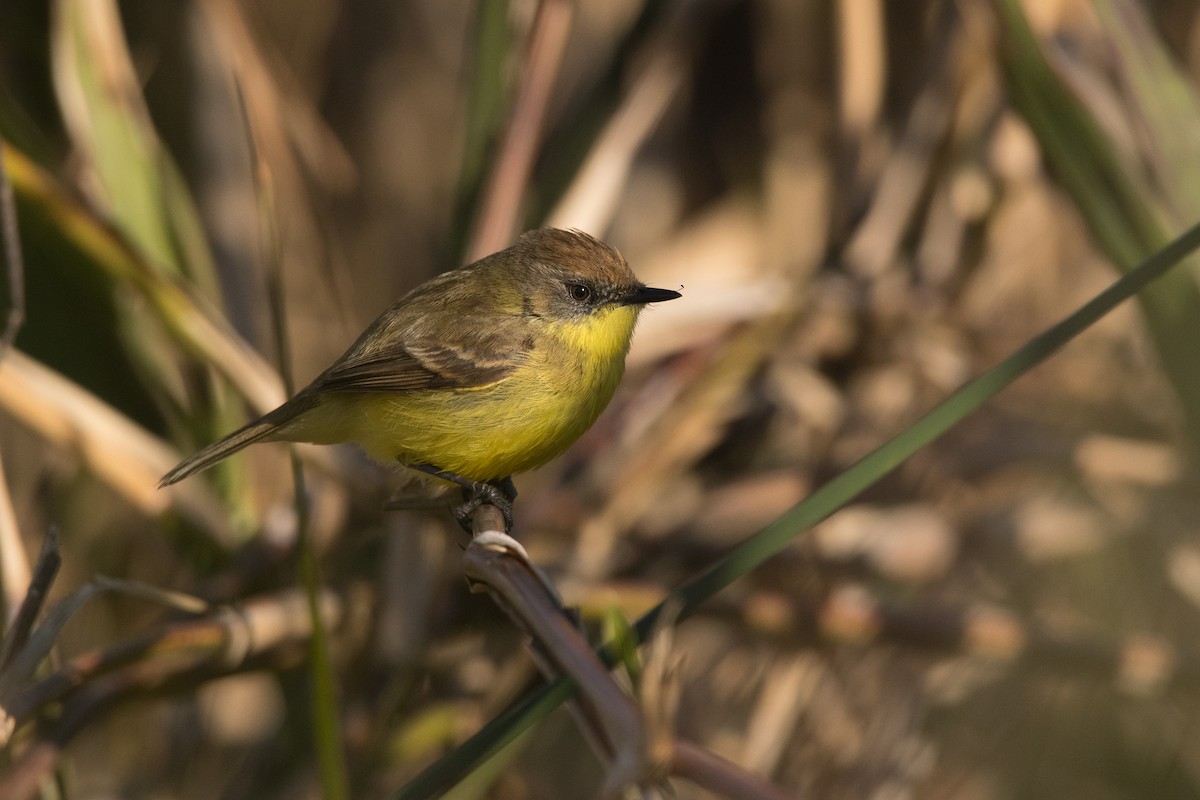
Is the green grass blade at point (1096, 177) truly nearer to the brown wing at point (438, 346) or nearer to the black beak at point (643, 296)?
the black beak at point (643, 296)

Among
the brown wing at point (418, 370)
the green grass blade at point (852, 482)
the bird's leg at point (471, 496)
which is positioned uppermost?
the brown wing at point (418, 370)

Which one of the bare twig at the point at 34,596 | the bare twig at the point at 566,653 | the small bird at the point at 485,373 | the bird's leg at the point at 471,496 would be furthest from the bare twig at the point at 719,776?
the small bird at the point at 485,373

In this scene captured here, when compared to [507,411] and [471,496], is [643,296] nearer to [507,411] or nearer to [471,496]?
[507,411]

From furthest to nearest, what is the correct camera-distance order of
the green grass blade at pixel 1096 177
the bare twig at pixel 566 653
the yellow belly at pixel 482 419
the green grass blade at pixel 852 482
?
1. the yellow belly at pixel 482 419
2. the green grass blade at pixel 1096 177
3. the green grass blade at pixel 852 482
4. the bare twig at pixel 566 653

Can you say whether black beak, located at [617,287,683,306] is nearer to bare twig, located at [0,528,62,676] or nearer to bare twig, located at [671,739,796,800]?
bare twig, located at [0,528,62,676]

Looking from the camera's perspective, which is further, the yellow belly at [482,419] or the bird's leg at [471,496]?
the yellow belly at [482,419]

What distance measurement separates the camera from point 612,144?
148 inches

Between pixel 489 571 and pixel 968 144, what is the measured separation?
287cm

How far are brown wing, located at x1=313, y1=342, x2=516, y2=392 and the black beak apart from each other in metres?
0.36

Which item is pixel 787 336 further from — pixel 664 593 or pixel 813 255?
pixel 664 593

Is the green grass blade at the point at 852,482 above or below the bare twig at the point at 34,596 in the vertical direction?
below

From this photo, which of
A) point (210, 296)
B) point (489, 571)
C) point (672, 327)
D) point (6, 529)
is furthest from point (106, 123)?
point (489, 571)

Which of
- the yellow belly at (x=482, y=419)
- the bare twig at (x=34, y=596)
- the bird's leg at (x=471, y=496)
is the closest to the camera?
the bare twig at (x=34, y=596)

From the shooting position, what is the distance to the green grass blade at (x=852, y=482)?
1.59 m
